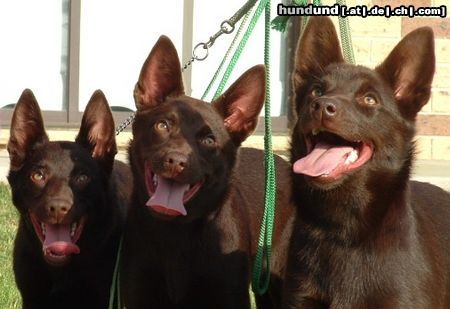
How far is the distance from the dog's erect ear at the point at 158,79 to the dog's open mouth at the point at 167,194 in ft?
1.74

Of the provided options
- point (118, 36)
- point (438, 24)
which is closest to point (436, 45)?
point (438, 24)

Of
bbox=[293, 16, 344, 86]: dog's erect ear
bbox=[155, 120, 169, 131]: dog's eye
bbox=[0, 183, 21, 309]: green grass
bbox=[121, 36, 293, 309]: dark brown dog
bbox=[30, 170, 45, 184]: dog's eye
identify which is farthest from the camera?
bbox=[0, 183, 21, 309]: green grass

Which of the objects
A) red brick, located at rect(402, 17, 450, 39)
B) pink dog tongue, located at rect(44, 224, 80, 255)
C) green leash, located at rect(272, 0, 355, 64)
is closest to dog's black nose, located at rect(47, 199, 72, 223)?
pink dog tongue, located at rect(44, 224, 80, 255)

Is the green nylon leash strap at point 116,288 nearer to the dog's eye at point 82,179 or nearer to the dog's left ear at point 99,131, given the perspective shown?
the dog's eye at point 82,179

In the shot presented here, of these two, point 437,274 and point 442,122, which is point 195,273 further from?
point 442,122

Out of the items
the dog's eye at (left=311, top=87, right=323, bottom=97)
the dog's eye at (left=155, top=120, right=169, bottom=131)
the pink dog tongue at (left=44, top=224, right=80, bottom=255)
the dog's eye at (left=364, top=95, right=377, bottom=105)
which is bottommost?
the pink dog tongue at (left=44, top=224, right=80, bottom=255)

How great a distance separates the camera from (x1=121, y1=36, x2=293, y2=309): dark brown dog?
5.54 m

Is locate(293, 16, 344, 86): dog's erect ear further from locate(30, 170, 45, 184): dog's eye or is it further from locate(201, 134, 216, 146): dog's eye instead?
locate(30, 170, 45, 184): dog's eye

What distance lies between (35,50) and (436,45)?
424 centimetres

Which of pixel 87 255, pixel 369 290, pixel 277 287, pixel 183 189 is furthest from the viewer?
pixel 277 287

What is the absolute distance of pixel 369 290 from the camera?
4.89 meters

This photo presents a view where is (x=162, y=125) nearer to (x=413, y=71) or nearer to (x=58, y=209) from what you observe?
(x=58, y=209)

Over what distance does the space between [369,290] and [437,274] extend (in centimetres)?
35

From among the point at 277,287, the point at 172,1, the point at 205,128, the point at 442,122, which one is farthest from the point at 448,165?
the point at 205,128
